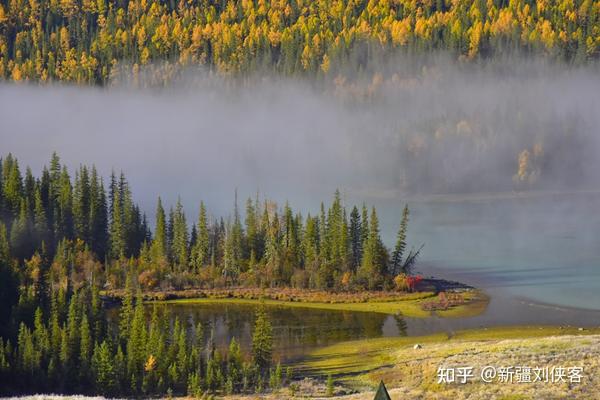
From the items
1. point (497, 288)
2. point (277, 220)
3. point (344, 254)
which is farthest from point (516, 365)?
point (277, 220)

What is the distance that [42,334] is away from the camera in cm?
9675

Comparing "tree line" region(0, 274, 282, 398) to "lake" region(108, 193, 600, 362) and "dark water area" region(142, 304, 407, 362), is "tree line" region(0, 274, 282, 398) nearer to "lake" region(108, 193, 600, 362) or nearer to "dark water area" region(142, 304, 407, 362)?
"dark water area" region(142, 304, 407, 362)

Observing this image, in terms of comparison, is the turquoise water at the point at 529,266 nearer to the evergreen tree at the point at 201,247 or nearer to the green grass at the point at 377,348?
the green grass at the point at 377,348

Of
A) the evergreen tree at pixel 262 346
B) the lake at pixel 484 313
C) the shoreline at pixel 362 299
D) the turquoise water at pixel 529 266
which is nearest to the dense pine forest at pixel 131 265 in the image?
the evergreen tree at pixel 262 346

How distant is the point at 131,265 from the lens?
160 meters

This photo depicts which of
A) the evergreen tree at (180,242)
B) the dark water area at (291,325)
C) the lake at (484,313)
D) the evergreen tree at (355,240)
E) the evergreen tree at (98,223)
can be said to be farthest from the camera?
the evergreen tree at (98,223)

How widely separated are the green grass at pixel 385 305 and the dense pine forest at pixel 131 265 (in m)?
7.86

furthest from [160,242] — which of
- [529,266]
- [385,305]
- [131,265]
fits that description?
[529,266]

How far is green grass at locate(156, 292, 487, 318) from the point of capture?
13512 cm

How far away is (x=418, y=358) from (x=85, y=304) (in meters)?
40.3

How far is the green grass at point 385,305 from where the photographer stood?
135 metres

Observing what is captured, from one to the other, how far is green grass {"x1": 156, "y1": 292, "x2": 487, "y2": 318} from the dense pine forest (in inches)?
309

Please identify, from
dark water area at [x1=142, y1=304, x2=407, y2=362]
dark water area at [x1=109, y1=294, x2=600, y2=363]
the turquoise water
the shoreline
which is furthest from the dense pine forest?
the turquoise water

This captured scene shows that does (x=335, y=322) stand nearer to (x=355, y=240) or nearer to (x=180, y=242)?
(x=355, y=240)
